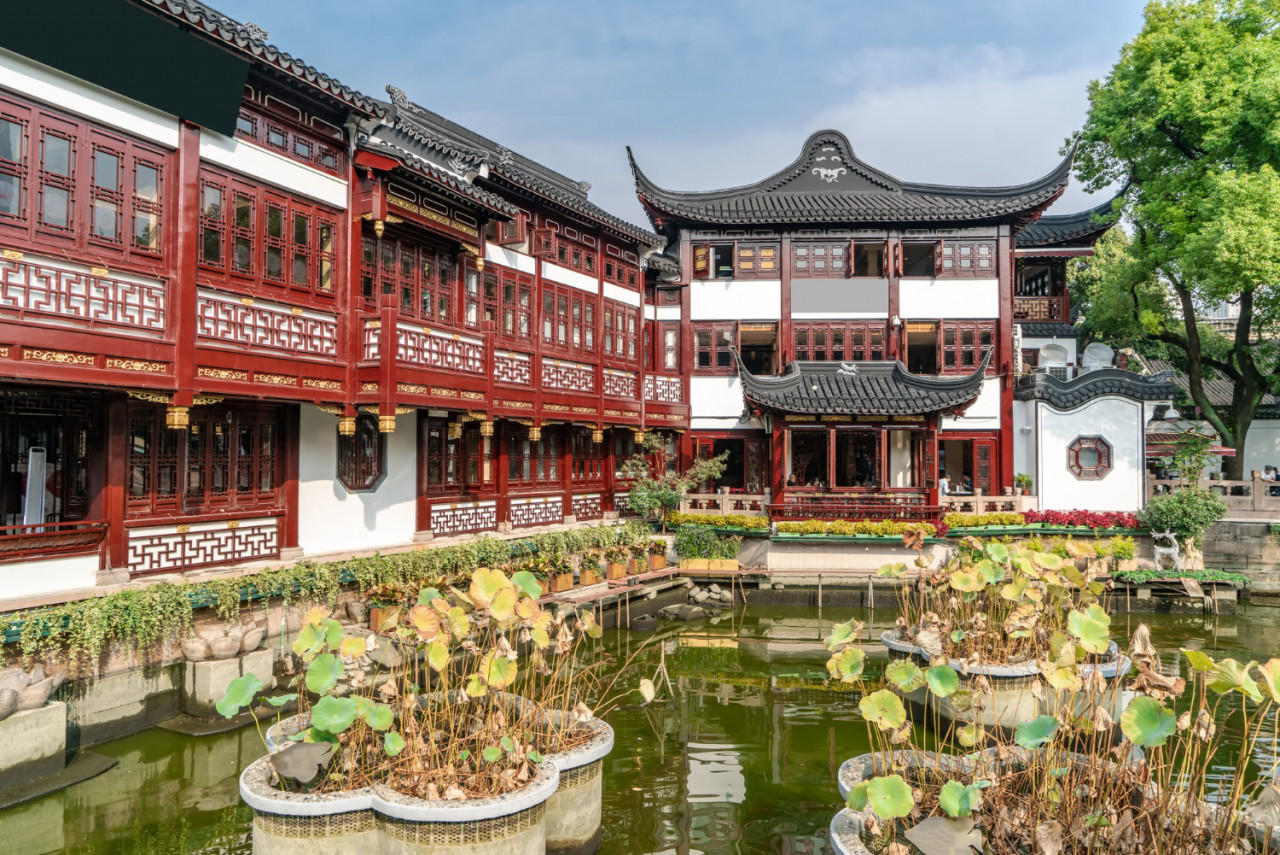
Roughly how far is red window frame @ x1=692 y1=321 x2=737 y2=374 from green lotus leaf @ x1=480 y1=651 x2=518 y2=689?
56.3 ft

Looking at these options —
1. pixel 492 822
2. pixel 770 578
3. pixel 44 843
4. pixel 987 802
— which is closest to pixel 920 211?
pixel 770 578

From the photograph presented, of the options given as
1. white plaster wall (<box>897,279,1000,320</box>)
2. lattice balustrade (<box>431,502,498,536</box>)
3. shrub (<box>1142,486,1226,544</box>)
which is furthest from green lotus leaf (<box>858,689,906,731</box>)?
white plaster wall (<box>897,279,1000,320</box>)

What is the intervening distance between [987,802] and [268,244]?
11101 mm

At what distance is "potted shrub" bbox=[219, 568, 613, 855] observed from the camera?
516 cm

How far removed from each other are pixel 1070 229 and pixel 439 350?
20809mm

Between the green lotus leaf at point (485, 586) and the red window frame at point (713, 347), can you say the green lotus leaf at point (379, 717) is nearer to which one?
the green lotus leaf at point (485, 586)

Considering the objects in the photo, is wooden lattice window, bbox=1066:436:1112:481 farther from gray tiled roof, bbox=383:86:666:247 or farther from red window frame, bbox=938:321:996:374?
gray tiled roof, bbox=383:86:666:247

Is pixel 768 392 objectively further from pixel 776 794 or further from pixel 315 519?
pixel 776 794

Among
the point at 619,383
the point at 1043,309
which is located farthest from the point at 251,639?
the point at 1043,309

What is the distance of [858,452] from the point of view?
22297 millimetres

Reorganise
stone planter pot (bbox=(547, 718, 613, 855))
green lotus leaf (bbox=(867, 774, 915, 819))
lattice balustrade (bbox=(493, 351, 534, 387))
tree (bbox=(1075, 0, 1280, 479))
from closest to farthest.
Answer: green lotus leaf (bbox=(867, 774, 915, 819)), stone planter pot (bbox=(547, 718, 613, 855)), lattice balustrade (bbox=(493, 351, 534, 387)), tree (bbox=(1075, 0, 1280, 479))

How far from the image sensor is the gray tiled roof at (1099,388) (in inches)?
766

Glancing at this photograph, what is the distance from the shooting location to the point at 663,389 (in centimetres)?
2059

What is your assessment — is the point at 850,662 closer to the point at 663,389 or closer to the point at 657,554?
the point at 657,554
